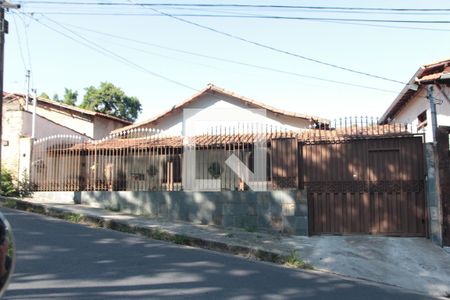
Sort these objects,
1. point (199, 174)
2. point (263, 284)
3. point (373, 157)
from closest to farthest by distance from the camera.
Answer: point (263, 284) → point (373, 157) → point (199, 174)

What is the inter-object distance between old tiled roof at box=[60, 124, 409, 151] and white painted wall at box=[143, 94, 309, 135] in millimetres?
5823

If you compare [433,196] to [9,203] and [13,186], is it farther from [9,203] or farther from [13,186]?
[13,186]

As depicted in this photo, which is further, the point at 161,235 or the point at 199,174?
the point at 199,174

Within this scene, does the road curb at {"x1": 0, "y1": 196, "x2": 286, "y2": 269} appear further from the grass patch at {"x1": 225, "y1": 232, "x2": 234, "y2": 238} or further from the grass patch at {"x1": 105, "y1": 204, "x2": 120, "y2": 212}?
the grass patch at {"x1": 105, "y1": 204, "x2": 120, "y2": 212}

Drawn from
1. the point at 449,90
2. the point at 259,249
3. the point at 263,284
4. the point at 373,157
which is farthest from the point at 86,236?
the point at 449,90

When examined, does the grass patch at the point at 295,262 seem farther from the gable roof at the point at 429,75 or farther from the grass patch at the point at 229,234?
the gable roof at the point at 429,75

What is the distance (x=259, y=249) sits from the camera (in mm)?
8438

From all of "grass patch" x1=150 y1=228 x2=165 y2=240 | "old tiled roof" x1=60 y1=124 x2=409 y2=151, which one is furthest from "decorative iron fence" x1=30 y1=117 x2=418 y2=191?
"grass patch" x1=150 y1=228 x2=165 y2=240

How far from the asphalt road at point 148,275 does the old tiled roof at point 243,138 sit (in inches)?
153

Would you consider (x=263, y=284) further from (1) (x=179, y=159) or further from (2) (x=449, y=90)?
(2) (x=449, y=90)

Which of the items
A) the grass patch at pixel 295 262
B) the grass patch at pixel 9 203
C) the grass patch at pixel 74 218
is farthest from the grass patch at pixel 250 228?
the grass patch at pixel 9 203

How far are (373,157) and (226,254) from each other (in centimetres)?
410

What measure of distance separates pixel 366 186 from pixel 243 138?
132 inches

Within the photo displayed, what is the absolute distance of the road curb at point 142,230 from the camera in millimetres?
8391
